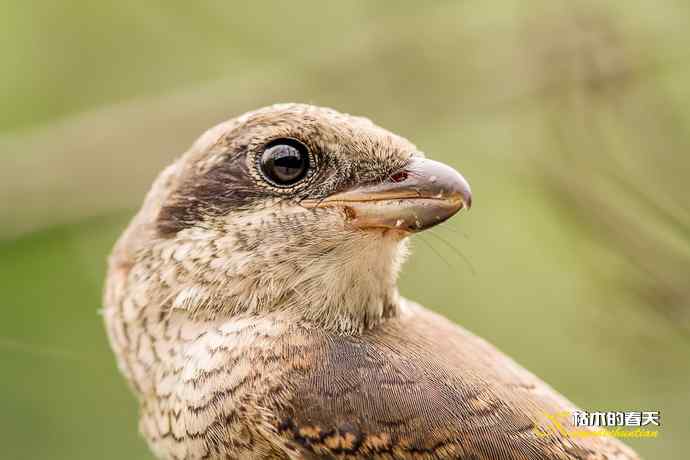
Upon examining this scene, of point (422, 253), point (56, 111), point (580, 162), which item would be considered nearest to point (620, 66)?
point (580, 162)

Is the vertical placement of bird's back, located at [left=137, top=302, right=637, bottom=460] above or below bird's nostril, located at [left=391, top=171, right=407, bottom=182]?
below

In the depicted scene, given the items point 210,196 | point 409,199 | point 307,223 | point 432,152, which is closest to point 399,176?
point 409,199

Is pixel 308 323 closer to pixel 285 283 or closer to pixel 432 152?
pixel 285 283

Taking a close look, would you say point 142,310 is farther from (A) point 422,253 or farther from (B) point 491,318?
(B) point 491,318

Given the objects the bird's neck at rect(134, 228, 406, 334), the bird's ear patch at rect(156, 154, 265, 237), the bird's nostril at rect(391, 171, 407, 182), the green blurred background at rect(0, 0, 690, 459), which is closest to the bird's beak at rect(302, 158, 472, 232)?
the bird's nostril at rect(391, 171, 407, 182)

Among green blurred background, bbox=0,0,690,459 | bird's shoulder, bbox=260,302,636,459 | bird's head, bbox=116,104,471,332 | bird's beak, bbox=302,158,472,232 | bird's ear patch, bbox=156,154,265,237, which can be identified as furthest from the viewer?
green blurred background, bbox=0,0,690,459

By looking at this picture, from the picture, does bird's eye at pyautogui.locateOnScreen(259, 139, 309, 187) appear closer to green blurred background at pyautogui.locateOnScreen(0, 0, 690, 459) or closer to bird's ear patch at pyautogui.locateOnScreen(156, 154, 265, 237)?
bird's ear patch at pyautogui.locateOnScreen(156, 154, 265, 237)

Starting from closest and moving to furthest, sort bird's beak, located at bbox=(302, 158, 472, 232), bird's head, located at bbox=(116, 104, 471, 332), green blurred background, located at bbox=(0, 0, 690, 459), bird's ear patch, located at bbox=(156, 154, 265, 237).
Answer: bird's beak, located at bbox=(302, 158, 472, 232), bird's head, located at bbox=(116, 104, 471, 332), bird's ear patch, located at bbox=(156, 154, 265, 237), green blurred background, located at bbox=(0, 0, 690, 459)
